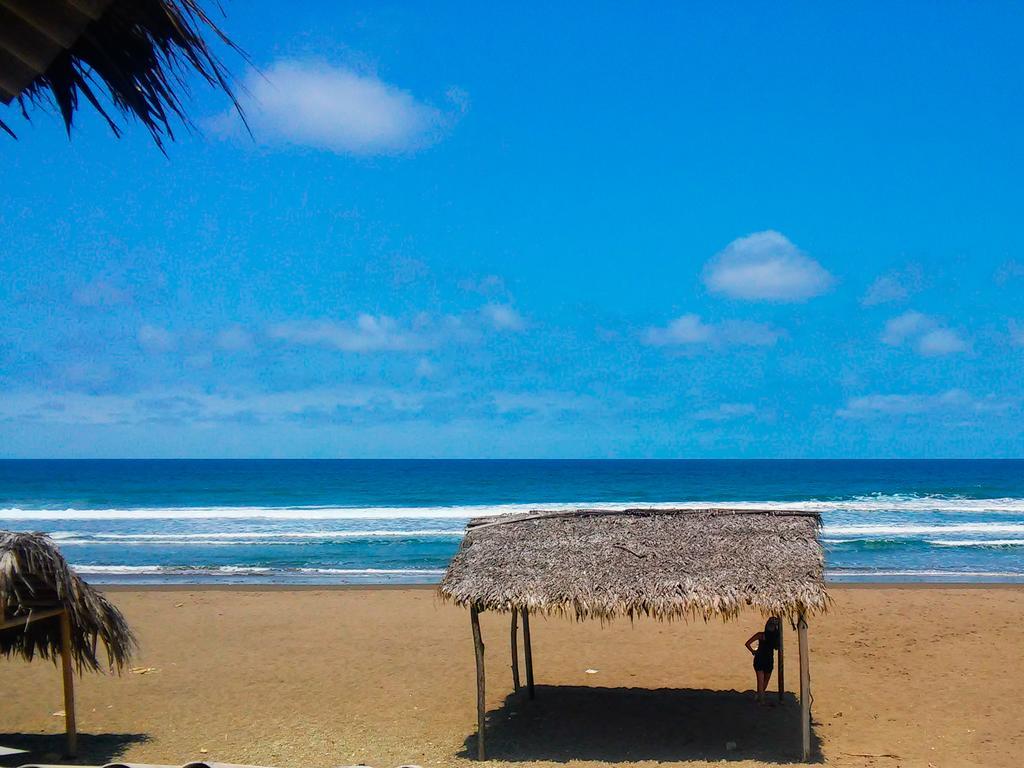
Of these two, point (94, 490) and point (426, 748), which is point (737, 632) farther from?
point (94, 490)

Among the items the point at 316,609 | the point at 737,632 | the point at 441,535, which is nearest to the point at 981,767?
the point at 737,632

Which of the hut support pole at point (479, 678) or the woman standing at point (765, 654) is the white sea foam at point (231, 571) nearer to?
the woman standing at point (765, 654)

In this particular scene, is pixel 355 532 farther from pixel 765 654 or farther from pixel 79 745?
pixel 765 654

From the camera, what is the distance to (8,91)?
2.00 m

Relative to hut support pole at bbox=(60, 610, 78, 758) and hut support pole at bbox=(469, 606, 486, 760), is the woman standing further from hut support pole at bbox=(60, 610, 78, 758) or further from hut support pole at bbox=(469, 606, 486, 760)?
hut support pole at bbox=(60, 610, 78, 758)

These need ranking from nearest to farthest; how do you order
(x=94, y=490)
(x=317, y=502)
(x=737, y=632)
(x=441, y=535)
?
(x=737, y=632)
(x=441, y=535)
(x=317, y=502)
(x=94, y=490)

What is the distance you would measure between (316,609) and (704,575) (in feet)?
30.3

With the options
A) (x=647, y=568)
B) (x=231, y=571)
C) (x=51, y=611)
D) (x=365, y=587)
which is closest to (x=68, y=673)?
(x=51, y=611)

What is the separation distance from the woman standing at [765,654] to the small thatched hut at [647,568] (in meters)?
1.29

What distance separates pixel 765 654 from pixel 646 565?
2.18m

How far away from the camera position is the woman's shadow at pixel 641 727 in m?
8.31

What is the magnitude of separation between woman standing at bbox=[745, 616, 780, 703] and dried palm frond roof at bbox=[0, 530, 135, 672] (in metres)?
6.10

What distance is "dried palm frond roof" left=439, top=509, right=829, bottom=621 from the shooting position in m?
7.68

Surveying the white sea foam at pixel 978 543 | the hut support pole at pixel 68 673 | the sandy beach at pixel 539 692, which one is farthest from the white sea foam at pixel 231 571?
the white sea foam at pixel 978 543
